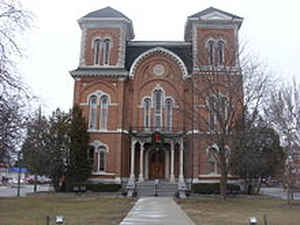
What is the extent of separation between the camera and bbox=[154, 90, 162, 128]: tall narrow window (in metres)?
34.3

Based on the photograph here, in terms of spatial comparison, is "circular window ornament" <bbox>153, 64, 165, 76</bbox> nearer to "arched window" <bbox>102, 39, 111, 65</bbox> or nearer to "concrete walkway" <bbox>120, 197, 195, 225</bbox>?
"arched window" <bbox>102, 39, 111, 65</bbox>

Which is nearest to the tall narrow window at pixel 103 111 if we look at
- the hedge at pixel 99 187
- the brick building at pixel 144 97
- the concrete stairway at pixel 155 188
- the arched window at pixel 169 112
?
the brick building at pixel 144 97

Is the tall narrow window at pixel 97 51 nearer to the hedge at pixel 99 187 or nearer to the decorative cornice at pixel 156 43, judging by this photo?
the decorative cornice at pixel 156 43

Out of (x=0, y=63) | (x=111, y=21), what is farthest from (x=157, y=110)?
(x=0, y=63)

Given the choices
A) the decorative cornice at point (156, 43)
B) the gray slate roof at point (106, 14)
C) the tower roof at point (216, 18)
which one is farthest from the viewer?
the decorative cornice at point (156, 43)

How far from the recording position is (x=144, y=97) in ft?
114

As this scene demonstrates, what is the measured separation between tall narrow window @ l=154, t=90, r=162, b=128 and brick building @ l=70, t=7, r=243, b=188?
0.30 feet

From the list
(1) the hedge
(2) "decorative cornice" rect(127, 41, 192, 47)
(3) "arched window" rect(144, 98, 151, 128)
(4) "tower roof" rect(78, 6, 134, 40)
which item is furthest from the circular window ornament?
(1) the hedge

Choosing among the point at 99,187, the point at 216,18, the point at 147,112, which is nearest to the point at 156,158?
the point at 147,112

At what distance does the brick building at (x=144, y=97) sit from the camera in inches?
1287

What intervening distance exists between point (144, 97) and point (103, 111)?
407 centimetres

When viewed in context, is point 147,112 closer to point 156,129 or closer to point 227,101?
point 156,129

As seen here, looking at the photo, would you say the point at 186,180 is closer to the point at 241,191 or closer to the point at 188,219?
the point at 241,191

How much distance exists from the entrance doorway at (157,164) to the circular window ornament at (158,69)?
24.1ft
